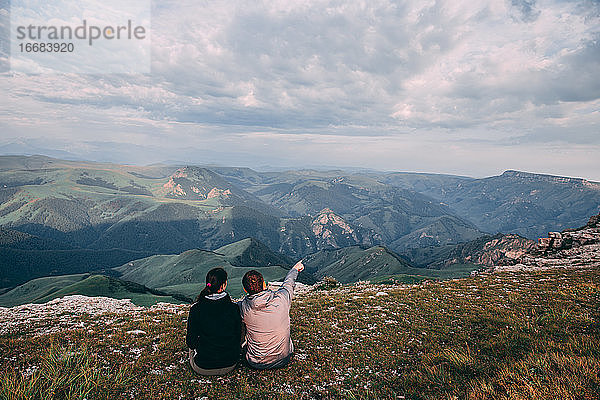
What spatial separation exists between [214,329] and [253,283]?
1879 mm

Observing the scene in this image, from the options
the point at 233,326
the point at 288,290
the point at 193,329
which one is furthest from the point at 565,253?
the point at 193,329

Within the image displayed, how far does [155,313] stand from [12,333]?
699cm

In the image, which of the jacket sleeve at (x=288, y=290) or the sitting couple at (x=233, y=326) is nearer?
the sitting couple at (x=233, y=326)

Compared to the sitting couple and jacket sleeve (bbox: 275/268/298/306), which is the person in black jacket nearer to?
the sitting couple

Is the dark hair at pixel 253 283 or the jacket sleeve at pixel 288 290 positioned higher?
the dark hair at pixel 253 283

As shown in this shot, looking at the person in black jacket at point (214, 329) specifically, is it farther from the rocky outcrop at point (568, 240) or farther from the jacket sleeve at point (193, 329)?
the rocky outcrop at point (568, 240)

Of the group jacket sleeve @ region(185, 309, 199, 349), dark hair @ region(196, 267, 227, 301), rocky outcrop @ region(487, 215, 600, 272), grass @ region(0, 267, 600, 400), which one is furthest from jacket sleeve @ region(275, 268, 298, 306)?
rocky outcrop @ region(487, 215, 600, 272)

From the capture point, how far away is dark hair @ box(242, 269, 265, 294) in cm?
906

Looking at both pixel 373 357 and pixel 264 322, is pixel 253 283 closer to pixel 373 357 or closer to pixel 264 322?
pixel 264 322

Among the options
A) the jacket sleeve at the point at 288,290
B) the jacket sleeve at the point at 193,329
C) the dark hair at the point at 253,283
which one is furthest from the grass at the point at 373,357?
the dark hair at the point at 253,283

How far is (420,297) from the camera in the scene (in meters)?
19.7

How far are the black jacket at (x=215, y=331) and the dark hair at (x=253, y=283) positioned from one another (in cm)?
74

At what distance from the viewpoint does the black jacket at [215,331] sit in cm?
873

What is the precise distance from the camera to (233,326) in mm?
8914
